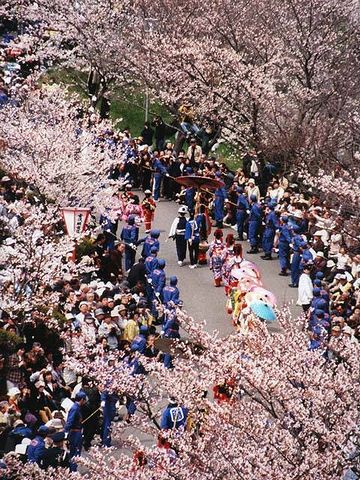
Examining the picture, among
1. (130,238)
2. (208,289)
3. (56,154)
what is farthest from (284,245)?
(56,154)

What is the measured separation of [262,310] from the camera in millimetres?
23953

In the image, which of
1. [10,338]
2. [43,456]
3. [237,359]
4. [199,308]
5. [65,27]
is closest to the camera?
[237,359]

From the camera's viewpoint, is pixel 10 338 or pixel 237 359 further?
pixel 10 338

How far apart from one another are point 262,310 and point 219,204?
9.93 meters

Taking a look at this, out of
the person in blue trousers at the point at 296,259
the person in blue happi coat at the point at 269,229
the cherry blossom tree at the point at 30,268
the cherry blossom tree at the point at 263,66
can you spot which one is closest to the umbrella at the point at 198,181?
the person in blue happi coat at the point at 269,229

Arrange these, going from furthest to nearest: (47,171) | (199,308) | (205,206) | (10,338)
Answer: (205,206), (47,171), (199,308), (10,338)

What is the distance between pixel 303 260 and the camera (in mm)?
28875

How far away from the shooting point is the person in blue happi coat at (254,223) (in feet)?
104

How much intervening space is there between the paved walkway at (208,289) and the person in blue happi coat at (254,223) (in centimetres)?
31

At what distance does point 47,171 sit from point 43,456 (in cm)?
1305

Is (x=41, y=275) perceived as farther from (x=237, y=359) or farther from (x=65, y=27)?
(x=65, y=27)

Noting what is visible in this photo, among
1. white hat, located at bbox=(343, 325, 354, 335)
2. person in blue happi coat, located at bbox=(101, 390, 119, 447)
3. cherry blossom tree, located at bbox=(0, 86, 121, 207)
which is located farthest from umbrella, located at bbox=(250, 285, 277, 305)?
cherry blossom tree, located at bbox=(0, 86, 121, 207)

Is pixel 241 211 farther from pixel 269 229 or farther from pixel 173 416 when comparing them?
pixel 173 416

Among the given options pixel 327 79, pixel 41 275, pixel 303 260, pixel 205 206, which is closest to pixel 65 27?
pixel 327 79
